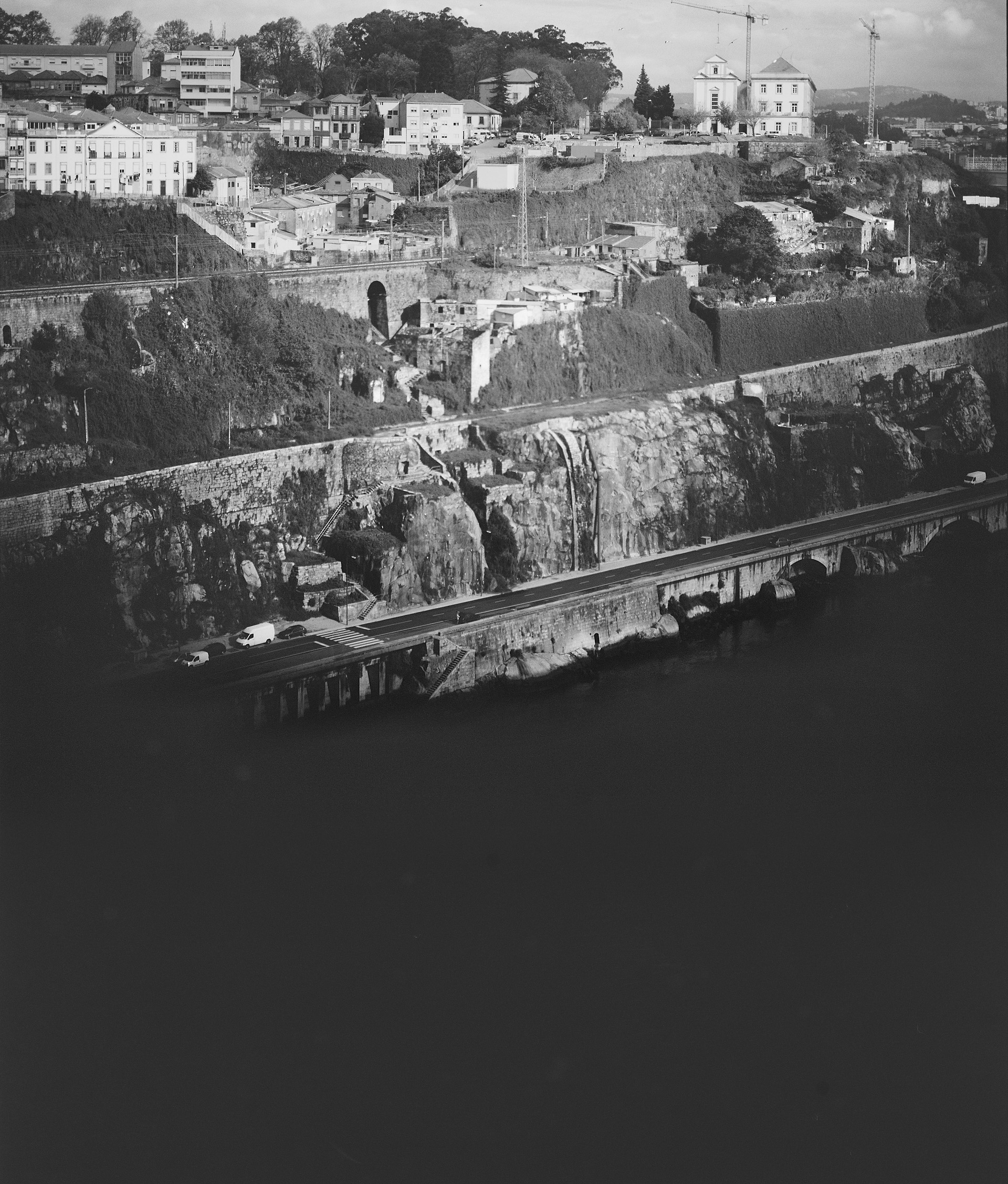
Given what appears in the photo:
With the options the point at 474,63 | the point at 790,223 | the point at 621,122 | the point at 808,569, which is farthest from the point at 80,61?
the point at 790,223

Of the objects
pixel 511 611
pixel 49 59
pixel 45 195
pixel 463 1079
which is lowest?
pixel 463 1079

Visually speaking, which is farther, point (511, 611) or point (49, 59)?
point (49, 59)

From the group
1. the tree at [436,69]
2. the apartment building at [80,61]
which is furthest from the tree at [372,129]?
the apartment building at [80,61]

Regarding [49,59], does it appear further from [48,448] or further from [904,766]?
[904,766]

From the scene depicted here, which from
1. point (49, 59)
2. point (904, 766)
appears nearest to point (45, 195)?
point (49, 59)

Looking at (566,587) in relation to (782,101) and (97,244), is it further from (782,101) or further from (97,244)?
(782,101)

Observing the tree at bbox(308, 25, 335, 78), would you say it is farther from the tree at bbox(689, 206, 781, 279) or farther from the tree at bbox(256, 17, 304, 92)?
the tree at bbox(689, 206, 781, 279)

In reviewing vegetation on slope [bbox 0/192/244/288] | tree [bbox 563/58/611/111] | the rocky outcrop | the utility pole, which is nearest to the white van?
the rocky outcrop

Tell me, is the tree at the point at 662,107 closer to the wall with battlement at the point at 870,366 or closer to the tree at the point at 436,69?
the tree at the point at 436,69
